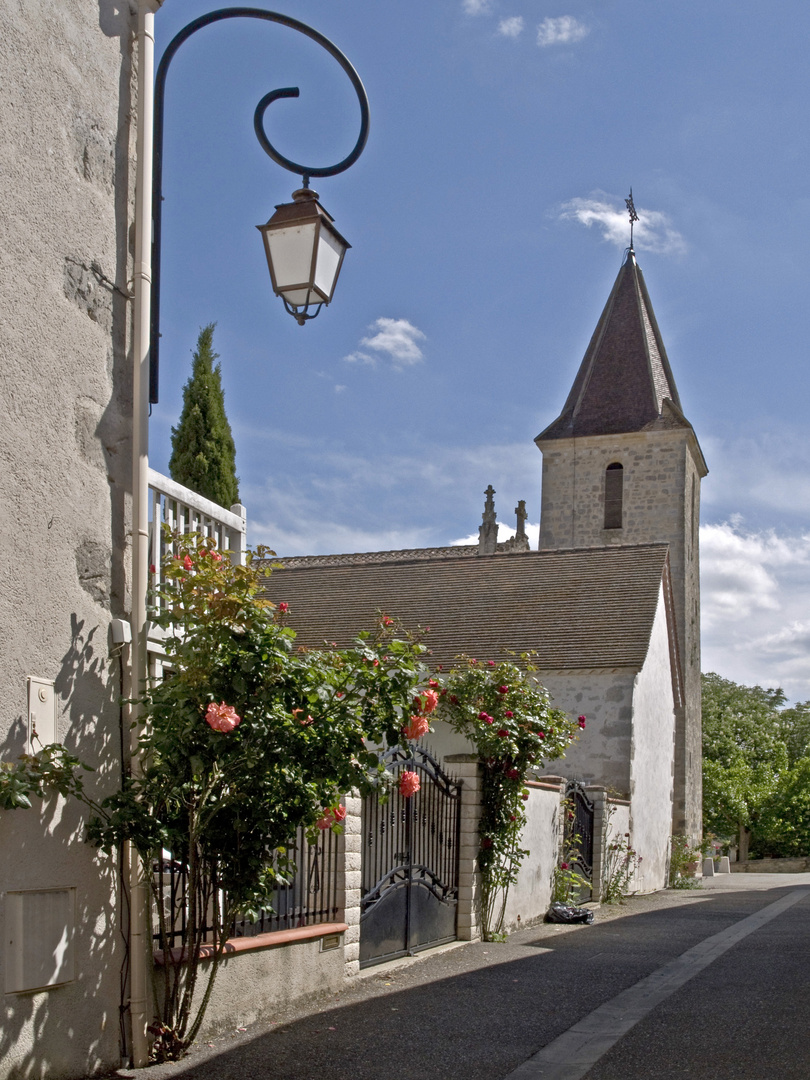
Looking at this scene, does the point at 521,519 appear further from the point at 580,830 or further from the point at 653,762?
the point at 580,830

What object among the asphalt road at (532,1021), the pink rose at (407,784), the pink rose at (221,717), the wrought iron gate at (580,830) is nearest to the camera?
the pink rose at (221,717)

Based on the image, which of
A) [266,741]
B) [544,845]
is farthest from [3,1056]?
[544,845]

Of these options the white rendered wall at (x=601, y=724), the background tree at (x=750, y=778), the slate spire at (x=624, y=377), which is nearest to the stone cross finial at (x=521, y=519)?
the slate spire at (x=624, y=377)

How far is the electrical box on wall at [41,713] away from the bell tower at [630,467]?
25652 mm

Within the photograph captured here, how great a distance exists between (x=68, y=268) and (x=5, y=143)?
0.62m

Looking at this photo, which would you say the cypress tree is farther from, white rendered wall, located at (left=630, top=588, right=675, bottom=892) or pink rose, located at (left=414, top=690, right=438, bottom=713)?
pink rose, located at (left=414, top=690, right=438, bottom=713)

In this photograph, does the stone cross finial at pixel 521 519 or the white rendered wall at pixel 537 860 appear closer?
the white rendered wall at pixel 537 860

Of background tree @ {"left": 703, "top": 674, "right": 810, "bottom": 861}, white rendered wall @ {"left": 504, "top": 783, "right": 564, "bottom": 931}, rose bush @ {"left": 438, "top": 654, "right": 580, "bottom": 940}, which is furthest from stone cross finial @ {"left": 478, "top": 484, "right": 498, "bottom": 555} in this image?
rose bush @ {"left": 438, "top": 654, "right": 580, "bottom": 940}

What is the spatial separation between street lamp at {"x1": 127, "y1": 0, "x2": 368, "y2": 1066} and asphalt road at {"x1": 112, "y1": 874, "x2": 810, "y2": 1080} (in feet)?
3.36

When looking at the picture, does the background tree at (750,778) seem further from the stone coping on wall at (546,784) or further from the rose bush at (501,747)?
the rose bush at (501,747)

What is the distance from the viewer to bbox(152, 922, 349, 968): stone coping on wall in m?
5.53

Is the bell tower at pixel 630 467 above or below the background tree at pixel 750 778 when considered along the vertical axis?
above

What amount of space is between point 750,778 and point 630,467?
1786 centimetres

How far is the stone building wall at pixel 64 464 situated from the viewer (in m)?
4.75
